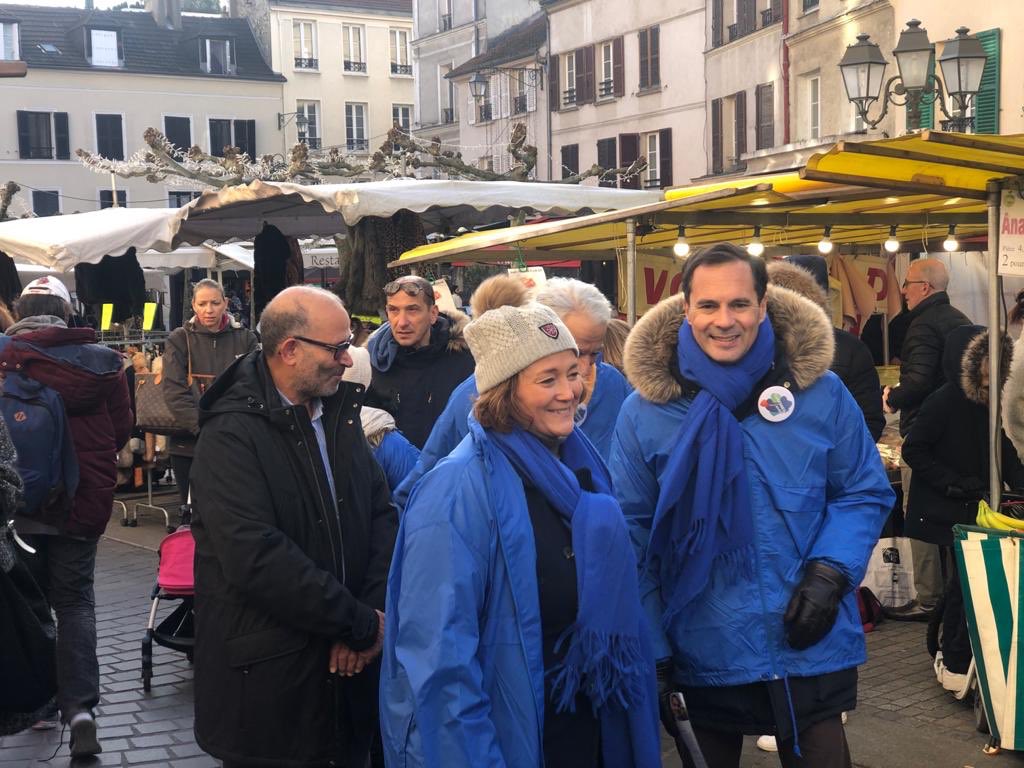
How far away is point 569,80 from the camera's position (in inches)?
1670

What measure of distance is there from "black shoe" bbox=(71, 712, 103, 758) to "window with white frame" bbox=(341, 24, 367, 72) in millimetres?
57598

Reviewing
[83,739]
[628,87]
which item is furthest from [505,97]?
[83,739]

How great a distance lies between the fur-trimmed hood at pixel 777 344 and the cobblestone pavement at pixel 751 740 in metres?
2.40

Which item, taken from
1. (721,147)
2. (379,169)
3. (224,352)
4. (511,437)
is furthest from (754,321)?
(721,147)

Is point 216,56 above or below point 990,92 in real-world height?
above

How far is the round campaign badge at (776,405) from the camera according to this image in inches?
141

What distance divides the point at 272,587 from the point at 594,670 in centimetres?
108

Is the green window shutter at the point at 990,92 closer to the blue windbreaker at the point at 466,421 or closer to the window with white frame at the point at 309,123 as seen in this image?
the blue windbreaker at the point at 466,421

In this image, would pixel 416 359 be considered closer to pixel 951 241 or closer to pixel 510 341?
pixel 510 341

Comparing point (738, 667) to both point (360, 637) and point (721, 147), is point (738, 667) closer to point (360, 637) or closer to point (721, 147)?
point (360, 637)

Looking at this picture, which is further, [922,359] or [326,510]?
[922,359]

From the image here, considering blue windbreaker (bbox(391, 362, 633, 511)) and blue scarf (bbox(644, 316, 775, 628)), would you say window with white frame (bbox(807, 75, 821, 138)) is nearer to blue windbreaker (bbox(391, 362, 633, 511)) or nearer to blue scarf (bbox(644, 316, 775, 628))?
blue windbreaker (bbox(391, 362, 633, 511))

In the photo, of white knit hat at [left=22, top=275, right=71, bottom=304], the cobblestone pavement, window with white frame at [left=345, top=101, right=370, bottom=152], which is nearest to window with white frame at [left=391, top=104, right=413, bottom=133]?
window with white frame at [left=345, top=101, right=370, bottom=152]

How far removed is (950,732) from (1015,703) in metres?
0.61
